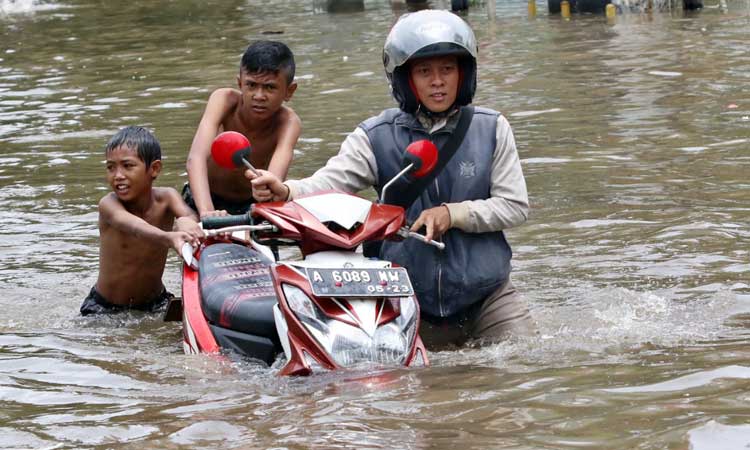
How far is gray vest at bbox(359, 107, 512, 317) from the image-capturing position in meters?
5.85

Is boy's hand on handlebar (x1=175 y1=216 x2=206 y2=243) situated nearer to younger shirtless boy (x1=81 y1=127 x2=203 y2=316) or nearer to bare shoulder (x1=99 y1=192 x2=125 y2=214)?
younger shirtless boy (x1=81 y1=127 x2=203 y2=316)

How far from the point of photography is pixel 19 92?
685 inches

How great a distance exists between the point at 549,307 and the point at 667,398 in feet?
8.09

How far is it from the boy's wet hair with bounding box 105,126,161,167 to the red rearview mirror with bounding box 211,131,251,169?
2043 millimetres

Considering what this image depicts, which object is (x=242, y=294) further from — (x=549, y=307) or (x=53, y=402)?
(x=549, y=307)

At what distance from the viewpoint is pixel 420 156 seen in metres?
5.20

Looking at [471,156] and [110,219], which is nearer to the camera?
[471,156]

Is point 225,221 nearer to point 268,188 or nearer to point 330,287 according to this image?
point 268,188

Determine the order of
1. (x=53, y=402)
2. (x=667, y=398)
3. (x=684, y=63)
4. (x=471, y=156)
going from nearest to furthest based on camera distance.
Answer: (x=667, y=398), (x=53, y=402), (x=471, y=156), (x=684, y=63)

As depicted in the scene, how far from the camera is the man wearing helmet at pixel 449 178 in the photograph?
5766 mm

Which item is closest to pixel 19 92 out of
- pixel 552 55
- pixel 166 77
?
pixel 166 77

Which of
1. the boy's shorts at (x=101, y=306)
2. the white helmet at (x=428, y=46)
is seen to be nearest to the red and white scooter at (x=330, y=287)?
the white helmet at (x=428, y=46)

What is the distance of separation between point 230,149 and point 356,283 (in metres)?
0.77

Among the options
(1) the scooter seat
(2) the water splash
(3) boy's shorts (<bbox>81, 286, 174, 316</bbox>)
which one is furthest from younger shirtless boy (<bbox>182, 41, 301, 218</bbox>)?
(2) the water splash
